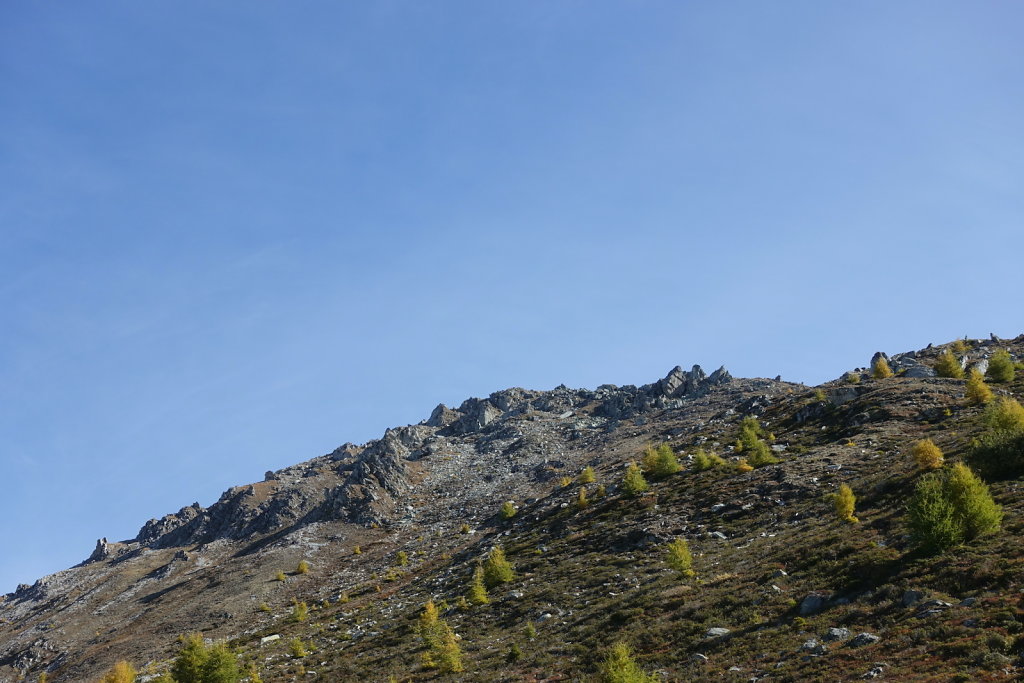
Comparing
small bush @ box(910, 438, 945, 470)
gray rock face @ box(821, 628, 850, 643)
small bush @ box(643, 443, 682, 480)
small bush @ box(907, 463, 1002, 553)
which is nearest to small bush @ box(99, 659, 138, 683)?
gray rock face @ box(821, 628, 850, 643)

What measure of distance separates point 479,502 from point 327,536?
2149 centimetres

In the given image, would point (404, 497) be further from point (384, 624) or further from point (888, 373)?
point (888, 373)

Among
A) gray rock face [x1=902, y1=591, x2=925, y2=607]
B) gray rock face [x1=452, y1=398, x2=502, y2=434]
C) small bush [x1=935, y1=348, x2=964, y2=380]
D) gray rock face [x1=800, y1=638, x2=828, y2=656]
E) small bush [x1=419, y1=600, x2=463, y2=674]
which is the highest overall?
gray rock face [x1=452, y1=398, x2=502, y2=434]

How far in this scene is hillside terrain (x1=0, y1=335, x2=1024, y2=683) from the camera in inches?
1129

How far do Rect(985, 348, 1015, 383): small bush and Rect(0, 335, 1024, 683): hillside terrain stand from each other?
3.70 feet

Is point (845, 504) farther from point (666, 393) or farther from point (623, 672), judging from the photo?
point (666, 393)

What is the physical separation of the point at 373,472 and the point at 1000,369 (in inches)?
3408

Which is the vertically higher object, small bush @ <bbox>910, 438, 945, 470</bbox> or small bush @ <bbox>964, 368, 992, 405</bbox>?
small bush @ <bbox>964, 368, 992, 405</bbox>

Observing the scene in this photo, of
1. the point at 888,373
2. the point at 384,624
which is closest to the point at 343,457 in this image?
the point at 384,624

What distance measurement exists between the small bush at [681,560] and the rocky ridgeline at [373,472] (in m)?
57.4

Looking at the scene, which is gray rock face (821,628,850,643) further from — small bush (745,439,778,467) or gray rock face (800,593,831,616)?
small bush (745,439,778,467)

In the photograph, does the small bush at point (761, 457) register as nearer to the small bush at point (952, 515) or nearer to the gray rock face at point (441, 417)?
the small bush at point (952, 515)

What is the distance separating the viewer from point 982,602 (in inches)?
1017

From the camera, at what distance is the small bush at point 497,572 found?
53.8 meters
